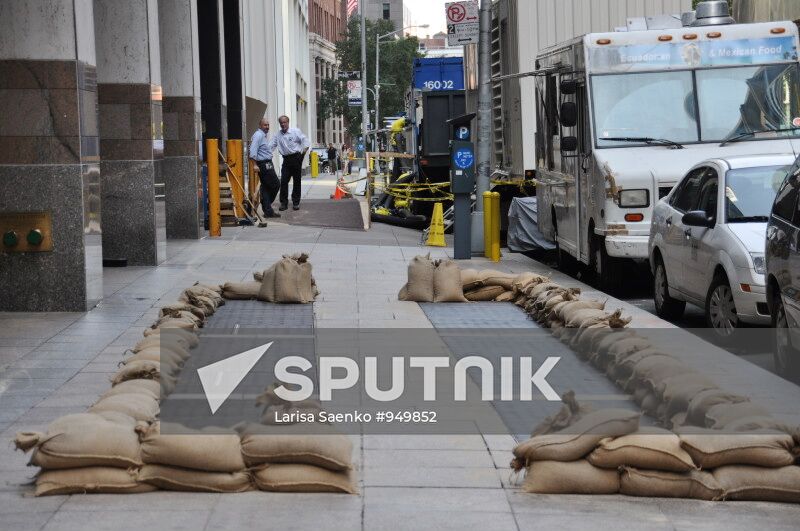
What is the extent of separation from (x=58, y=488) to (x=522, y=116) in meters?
15.6

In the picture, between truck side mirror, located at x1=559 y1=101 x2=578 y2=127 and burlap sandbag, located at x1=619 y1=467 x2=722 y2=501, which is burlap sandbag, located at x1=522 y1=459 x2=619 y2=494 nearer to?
burlap sandbag, located at x1=619 y1=467 x2=722 y2=501

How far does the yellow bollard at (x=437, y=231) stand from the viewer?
2153 cm

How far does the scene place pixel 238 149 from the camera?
24938 mm

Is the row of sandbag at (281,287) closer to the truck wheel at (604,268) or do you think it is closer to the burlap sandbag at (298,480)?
the truck wheel at (604,268)

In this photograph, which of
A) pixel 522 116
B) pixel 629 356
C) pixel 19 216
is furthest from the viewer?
pixel 522 116

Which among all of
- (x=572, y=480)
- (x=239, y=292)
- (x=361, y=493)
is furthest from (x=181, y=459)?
(x=239, y=292)

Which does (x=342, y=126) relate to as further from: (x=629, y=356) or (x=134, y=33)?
(x=629, y=356)

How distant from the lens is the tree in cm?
10131

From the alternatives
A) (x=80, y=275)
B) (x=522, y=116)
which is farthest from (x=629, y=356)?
(x=522, y=116)

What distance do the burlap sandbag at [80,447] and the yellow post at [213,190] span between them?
54.4 feet

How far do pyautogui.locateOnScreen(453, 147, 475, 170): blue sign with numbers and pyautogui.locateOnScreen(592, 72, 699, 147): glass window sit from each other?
3584 mm

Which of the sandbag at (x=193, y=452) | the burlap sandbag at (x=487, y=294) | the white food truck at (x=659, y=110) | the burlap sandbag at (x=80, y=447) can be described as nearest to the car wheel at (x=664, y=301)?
the white food truck at (x=659, y=110)

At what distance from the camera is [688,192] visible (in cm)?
1309

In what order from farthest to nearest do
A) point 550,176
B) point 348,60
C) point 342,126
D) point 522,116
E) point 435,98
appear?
point 342,126 < point 348,60 < point 435,98 < point 522,116 < point 550,176
